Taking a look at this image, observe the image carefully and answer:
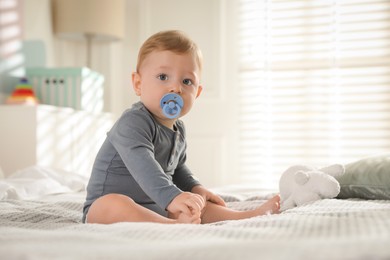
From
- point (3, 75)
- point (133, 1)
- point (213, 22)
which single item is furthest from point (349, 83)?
point (3, 75)

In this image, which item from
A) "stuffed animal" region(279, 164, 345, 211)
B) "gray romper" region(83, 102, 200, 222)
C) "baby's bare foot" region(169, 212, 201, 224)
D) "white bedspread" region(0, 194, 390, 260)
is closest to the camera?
"white bedspread" region(0, 194, 390, 260)

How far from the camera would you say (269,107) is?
3.76m

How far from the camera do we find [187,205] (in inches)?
44.7

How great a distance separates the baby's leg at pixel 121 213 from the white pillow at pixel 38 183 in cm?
58

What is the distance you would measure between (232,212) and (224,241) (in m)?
0.60

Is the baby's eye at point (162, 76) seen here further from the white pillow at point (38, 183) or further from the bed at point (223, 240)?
the white pillow at point (38, 183)

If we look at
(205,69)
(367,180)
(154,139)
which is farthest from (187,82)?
(205,69)

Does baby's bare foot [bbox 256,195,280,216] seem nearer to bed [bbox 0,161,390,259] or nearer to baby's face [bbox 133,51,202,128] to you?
bed [bbox 0,161,390,259]

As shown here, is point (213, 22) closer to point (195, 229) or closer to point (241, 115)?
point (241, 115)

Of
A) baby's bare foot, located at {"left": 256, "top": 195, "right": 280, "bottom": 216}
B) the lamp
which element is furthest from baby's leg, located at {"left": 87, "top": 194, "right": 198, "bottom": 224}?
the lamp

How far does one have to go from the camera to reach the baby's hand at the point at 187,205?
112 centimetres

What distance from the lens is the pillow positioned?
143 cm

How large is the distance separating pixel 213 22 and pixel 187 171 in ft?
8.02

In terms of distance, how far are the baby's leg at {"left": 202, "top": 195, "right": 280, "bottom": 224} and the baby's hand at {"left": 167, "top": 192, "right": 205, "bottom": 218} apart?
21 cm
